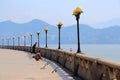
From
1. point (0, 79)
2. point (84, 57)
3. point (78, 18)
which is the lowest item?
point (0, 79)

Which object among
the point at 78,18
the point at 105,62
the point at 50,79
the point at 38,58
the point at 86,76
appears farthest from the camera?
the point at 38,58

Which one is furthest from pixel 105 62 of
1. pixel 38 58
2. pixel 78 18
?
pixel 38 58

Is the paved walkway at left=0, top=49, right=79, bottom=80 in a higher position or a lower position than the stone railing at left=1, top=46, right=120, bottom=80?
lower

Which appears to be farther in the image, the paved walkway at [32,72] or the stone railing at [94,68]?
the paved walkway at [32,72]

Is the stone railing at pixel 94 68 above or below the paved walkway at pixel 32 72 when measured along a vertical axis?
above

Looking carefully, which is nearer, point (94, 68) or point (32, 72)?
point (94, 68)

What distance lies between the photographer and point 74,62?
2045 cm

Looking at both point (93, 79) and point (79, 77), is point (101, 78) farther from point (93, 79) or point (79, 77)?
point (79, 77)

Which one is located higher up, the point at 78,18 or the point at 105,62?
the point at 78,18

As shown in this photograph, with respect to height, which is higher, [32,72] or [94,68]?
[94,68]

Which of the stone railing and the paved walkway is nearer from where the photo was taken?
the stone railing

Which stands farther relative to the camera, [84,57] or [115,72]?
[84,57]

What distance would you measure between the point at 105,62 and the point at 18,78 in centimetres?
712

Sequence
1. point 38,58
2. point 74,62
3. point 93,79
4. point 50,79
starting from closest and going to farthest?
1. point 93,79
2. point 50,79
3. point 74,62
4. point 38,58
